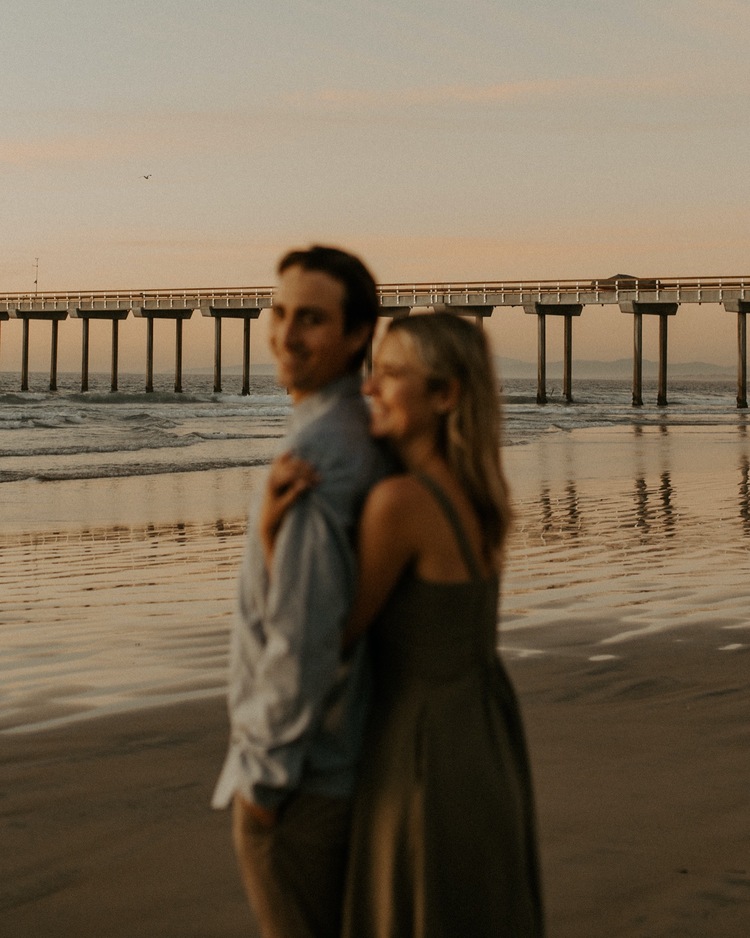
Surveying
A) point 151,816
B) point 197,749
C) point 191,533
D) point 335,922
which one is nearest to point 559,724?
point 197,749

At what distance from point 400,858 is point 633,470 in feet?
45.9

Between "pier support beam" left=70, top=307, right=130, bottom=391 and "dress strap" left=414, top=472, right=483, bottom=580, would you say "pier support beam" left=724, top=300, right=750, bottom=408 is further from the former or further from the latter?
"dress strap" left=414, top=472, right=483, bottom=580

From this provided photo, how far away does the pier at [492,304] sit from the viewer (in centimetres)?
3634

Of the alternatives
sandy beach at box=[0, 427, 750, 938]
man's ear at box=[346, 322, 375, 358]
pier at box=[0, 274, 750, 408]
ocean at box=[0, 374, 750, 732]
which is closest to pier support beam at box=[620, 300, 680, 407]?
pier at box=[0, 274, 750, 408]

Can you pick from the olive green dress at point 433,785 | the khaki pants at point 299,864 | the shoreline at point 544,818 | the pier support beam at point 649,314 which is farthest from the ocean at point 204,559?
the pier support beam at point 649,314

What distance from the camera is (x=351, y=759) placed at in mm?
1722

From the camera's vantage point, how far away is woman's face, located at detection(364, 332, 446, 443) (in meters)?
1.74

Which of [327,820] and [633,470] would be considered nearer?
[327,820]

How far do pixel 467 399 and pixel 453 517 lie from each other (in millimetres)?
163

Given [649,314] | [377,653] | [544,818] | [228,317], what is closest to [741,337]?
[649,314]

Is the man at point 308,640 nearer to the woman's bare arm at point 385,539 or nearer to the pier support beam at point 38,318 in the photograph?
the woman's bare arm at point 385,539

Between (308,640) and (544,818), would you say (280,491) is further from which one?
(544,818)

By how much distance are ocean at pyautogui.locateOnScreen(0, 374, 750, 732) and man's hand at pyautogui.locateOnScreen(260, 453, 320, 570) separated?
264cm

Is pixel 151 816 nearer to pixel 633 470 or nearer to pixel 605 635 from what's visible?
pixel 605 635
